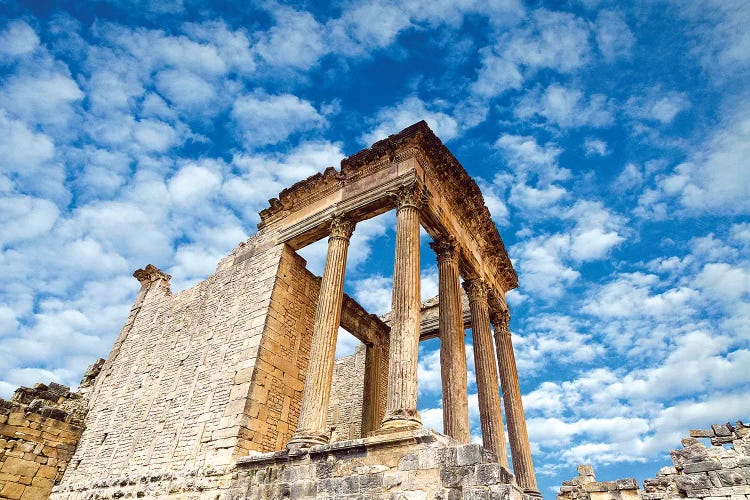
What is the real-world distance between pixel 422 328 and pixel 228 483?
870cm

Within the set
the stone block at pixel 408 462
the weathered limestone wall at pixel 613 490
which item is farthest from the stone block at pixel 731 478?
the stone block at pixel 408 462

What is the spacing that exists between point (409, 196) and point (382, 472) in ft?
18.9

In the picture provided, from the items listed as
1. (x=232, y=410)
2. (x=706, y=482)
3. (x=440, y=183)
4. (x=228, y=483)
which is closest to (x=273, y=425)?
(x=232, y=410)

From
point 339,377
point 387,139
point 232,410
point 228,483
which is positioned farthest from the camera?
point 339,377

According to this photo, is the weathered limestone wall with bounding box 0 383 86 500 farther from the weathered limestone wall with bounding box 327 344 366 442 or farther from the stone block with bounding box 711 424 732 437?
the stone block with bounding box 711 424 732 437

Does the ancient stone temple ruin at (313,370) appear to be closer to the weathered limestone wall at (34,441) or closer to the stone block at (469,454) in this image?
the stone block at (469,454)

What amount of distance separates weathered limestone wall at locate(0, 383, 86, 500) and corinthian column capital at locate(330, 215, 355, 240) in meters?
8.36

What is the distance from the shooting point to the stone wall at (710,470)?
894 cm

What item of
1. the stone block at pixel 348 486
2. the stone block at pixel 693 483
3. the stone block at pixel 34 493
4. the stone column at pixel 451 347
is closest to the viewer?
the stone block at pixel 348 486

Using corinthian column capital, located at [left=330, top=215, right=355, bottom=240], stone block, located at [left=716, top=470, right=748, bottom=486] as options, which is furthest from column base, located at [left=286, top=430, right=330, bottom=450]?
stone block, located at [left=716, top=470, right=748, bottom=486]

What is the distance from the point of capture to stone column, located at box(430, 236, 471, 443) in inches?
376

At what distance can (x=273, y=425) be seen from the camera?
1020 cm

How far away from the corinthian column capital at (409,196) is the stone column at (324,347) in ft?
→ 5.48

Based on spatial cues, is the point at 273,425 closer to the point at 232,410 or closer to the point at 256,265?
the point at 232,410
